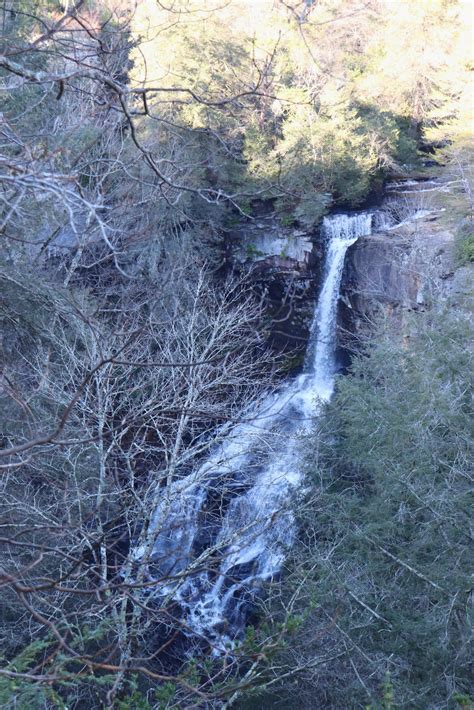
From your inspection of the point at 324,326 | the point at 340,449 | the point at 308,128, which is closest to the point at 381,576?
the point at 340,449

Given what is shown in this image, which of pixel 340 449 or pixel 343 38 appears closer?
pixel 340 449

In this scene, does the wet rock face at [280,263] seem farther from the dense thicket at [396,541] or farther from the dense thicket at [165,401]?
the dense thicket at [396,541]

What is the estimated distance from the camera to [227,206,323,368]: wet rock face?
13.5 m

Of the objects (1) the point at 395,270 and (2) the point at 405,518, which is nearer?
(2) the point at 405,518

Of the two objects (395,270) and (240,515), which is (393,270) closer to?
(395,270)

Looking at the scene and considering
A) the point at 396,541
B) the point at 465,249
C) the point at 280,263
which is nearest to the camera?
the point at 396,541

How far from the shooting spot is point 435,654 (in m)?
5.40

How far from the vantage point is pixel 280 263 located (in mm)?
13766

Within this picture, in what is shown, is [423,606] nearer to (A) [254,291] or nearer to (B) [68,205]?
(B) [68,205]

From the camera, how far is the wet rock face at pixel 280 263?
44.2ft

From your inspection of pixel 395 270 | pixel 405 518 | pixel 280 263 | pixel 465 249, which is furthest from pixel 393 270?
pixel 405 518

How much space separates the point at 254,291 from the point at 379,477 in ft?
23.4

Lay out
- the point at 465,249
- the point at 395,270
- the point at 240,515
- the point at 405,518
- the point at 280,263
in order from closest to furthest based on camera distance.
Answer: the point at 405,518 < the point at 240,515 < the point at 465,249 < the point at 395,270 < the point at 280,263

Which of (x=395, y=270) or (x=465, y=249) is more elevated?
(x=465, y=249)
